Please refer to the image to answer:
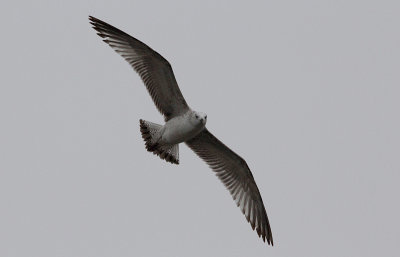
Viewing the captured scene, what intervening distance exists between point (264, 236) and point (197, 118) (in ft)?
9.67

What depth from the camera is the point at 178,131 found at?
13930 millimetres

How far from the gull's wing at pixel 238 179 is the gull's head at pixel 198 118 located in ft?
3.16

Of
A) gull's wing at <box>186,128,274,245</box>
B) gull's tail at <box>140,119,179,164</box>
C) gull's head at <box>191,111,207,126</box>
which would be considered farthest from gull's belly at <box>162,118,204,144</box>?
gull's wing at <box>186,128,274,245</box>

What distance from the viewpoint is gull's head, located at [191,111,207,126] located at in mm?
13680

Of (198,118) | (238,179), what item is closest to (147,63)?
(198,118)

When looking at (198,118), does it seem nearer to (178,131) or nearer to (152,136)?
(178,131)

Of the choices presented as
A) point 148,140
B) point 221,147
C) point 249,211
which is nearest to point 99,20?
point 148,140

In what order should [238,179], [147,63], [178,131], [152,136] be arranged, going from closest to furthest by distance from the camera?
[147,63]
[178,131]
[152,136]
[238,179]

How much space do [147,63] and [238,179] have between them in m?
3.00

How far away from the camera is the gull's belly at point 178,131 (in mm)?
13820

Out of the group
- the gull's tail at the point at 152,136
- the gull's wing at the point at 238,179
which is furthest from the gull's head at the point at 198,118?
the gull's wing at the point at 238,179

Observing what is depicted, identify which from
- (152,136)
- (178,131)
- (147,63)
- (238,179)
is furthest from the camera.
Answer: (238,179)

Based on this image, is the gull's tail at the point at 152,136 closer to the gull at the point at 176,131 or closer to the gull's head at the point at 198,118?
the gull at the point at 176,131

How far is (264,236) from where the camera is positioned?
15156mm
